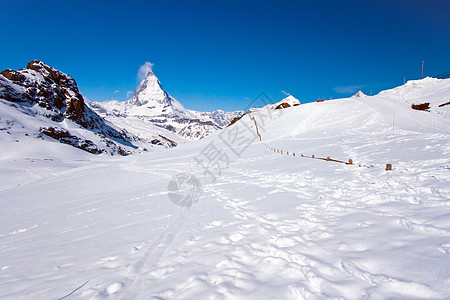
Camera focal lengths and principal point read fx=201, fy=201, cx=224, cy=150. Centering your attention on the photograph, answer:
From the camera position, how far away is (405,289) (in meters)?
2.71

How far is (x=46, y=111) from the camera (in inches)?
3526

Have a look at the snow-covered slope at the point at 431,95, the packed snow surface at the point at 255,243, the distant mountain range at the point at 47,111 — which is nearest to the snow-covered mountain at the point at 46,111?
the distant mountain range at the point at 47,111

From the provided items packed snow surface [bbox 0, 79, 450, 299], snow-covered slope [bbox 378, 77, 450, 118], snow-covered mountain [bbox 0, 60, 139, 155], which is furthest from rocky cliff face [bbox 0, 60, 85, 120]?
snow-covered slope [bbox 378, 77, 450, 118]

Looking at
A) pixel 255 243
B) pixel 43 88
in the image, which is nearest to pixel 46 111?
pixel 43 88

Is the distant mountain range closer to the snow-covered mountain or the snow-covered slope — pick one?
the snow-covered mountain

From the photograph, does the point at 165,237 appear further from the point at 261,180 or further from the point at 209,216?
the point at 261,180

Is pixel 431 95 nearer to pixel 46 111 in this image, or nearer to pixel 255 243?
pixel 255 243

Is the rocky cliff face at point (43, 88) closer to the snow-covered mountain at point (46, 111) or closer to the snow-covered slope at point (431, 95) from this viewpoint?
the snow-covered mountain at point (46, 111)

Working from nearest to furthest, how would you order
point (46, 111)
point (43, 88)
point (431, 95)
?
point (431, 95) → point (46, 111) → point (43, 88)

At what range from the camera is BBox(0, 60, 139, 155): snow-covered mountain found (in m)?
67.3

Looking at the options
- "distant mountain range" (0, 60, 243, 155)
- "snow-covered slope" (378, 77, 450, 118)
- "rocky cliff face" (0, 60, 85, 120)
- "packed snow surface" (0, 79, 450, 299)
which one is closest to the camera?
"packed snow surface" (0, 79, 450, 299)

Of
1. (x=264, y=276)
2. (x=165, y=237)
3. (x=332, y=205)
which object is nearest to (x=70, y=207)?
(x=165, y=237)

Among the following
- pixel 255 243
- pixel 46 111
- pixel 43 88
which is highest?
pixel 43 88

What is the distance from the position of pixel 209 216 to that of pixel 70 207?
7782 mm
